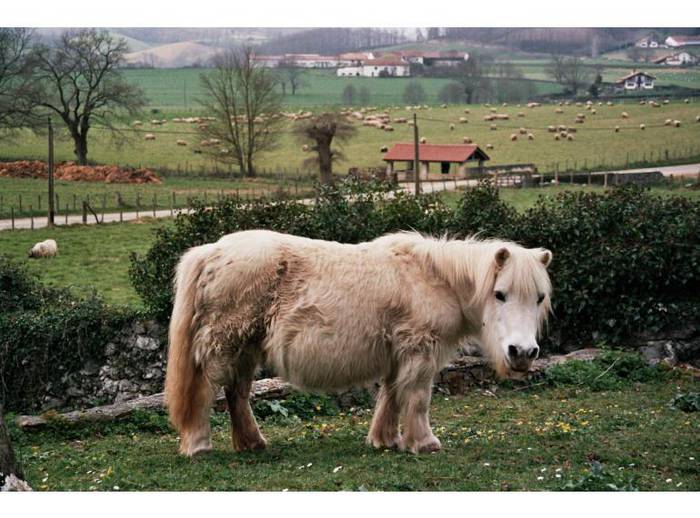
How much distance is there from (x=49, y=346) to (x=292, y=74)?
4.96 metres

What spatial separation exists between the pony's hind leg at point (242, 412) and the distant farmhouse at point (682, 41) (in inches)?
243

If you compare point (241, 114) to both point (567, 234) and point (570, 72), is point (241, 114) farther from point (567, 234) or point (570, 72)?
point (567, 234)

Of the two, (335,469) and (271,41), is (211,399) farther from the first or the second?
(271,41)

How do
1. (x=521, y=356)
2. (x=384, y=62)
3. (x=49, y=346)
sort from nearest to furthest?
(x=521, y=356), (x=384, y=62), (x=49, y=346)

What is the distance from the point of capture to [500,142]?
13656 millimetres

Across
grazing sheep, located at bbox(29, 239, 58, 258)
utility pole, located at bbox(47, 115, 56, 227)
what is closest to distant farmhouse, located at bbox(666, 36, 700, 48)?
utility pole, located at bbox(47, 115, 56, 227)

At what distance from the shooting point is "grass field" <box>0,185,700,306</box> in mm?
12734

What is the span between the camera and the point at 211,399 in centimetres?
750

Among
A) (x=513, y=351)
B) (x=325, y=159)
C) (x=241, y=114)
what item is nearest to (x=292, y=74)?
(x=241, y=114)

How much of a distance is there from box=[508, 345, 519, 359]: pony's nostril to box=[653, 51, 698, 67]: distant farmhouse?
5.58 metres

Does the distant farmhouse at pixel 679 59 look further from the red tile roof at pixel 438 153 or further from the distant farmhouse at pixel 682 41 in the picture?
the red tile roof at pixel 438 153

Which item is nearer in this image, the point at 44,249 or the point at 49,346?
the point at 49,346
